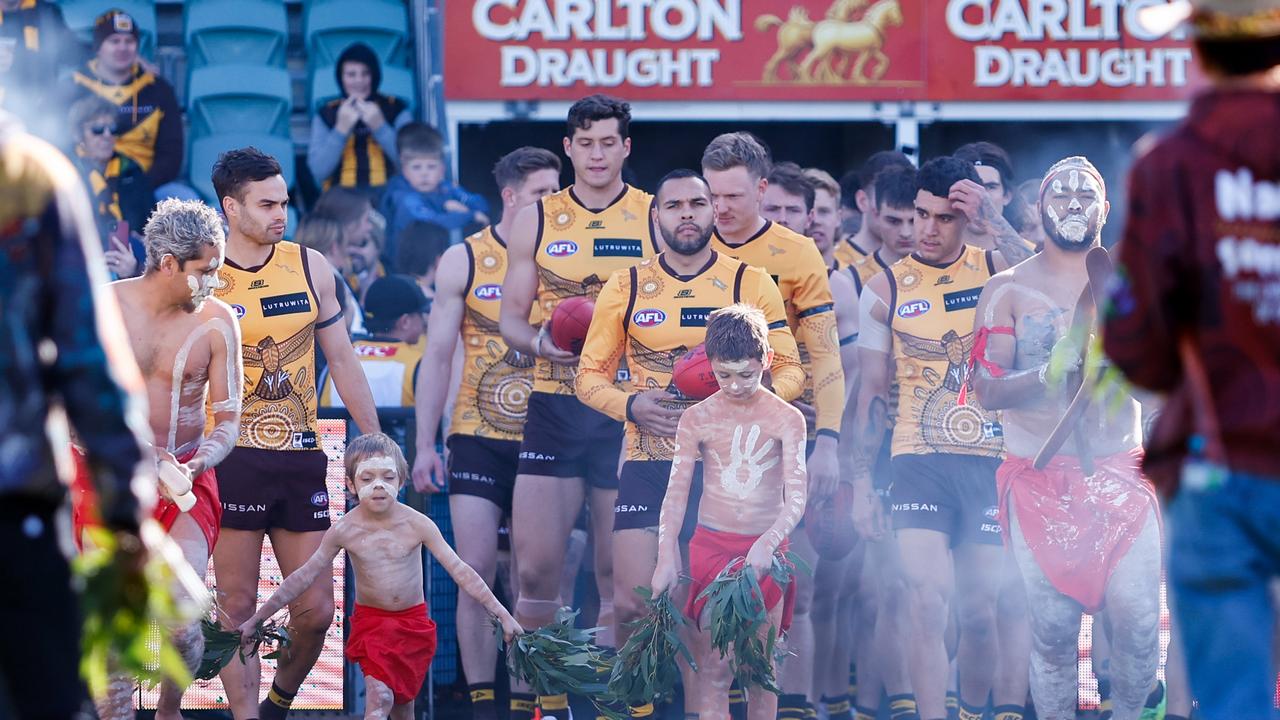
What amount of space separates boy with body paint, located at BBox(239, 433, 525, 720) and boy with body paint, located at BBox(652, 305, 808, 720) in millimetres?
893

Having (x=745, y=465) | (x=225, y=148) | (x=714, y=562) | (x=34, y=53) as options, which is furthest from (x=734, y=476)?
(x=34, y=53)

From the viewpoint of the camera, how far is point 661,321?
802cm

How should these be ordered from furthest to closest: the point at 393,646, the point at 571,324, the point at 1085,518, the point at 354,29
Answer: the point at 354,29 < the point at 571,324 < the point at 393,646 < the point at 1085,518

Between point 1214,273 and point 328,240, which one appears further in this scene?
point 328,240

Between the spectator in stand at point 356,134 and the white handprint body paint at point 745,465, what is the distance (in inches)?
220

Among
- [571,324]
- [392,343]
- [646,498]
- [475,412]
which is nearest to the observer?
[646,498]

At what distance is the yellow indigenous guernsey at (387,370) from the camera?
9992 millimetres

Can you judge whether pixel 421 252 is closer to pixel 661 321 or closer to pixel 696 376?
pixel 661 321

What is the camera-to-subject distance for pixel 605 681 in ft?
25.2

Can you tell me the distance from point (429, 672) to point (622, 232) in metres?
2.26

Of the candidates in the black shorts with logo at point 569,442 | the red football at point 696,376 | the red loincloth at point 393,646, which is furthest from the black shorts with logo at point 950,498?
the red loincloth at point 393,646

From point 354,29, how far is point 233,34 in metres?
0.90

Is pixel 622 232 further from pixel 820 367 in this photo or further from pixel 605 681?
pixel 605 681

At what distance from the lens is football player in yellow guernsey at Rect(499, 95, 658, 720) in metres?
8.45
